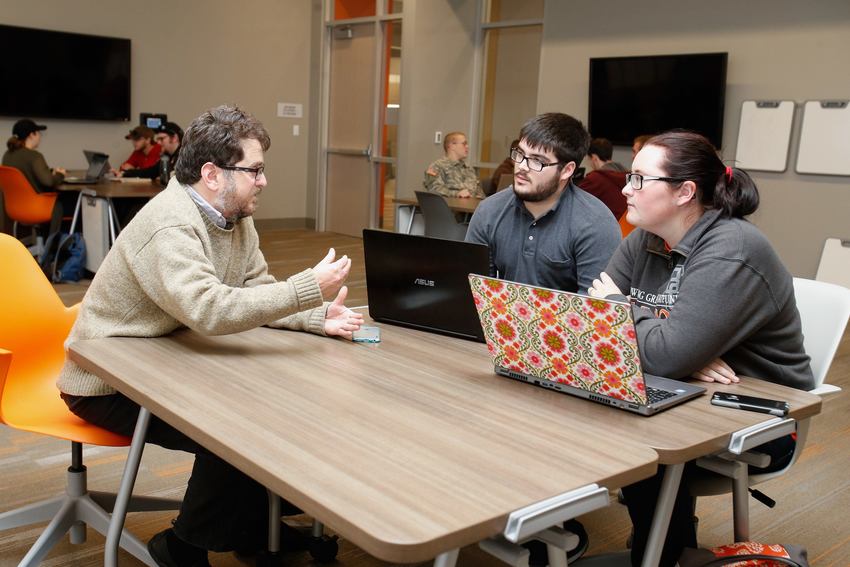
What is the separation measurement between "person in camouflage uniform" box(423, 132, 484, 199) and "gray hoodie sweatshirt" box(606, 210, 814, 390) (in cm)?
538

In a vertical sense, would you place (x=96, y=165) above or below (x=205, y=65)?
below

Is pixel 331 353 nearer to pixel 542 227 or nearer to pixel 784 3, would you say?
pixel 542 227

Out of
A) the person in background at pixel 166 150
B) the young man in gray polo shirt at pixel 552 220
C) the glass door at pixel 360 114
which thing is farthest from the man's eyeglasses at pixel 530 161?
the glass door at pixel 360 114

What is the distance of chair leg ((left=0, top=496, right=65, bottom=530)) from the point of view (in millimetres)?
2217

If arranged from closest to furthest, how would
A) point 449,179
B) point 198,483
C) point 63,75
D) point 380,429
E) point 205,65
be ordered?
point 380,429 → point 198,483 → point 449,179 → point 63,75 → point 205,65

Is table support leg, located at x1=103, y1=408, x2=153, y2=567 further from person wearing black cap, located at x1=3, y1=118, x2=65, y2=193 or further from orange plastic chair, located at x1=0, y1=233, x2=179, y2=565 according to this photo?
person wearing black cap, located at x1=3, y1=118, x2=65, y2=193

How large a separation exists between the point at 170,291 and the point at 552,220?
1.26 metres

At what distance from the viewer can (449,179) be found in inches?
288

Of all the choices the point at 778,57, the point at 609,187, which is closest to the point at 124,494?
the point at 609,187

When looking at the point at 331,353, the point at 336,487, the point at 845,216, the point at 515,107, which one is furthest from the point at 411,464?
the point at 515,107

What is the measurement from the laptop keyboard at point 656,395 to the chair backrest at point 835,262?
16.3 ft

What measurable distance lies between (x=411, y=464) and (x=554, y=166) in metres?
1.54

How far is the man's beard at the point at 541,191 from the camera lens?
2.61 m

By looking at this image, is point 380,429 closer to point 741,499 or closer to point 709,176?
point 741,499
